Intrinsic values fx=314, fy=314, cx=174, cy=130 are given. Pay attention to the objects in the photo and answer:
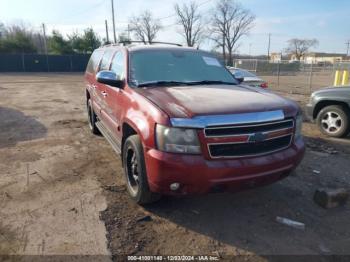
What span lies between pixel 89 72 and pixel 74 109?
4.00 m

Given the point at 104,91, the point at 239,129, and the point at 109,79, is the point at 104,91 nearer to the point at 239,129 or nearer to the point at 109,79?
the point at 109,79

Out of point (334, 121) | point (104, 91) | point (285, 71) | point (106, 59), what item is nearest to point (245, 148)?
point (104, 91)

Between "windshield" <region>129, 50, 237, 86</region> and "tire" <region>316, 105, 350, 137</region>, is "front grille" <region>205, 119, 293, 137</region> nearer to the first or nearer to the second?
"windshield" <region>129, 50, 237, 86</region>

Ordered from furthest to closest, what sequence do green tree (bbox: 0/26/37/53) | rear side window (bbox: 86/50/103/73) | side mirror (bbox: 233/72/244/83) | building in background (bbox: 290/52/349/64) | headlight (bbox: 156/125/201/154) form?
building in background (bbox: 290/52/349/64) → green tree (bbox: 0/26/37/53) → rear side window (bbox: 86/50/103/73) → side mirror (bbox: 233/72/244/83) → headlight (bbox: 156/125/201/154)

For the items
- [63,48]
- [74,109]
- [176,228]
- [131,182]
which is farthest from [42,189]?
[63,48]

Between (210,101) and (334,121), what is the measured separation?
4752 millimetres

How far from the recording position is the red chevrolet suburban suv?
2.95 m

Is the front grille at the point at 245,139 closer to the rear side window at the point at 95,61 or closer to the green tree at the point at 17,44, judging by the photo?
the rear side window at the point at 95,61

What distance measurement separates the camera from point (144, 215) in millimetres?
3543

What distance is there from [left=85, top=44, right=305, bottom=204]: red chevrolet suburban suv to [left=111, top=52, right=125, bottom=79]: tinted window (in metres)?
0.16

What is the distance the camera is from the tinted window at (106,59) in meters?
5.28

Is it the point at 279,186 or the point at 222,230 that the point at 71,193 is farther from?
the point at 279,186

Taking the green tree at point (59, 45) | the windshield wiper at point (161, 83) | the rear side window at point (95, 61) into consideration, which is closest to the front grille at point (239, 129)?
the windshield wiper at point (161, 83)

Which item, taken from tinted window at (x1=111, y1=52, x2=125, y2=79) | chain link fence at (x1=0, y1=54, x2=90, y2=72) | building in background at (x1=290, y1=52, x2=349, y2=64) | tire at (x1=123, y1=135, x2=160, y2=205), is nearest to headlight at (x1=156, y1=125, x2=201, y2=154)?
tire at (x1=123, y1=135, x2=160, y2=205)
